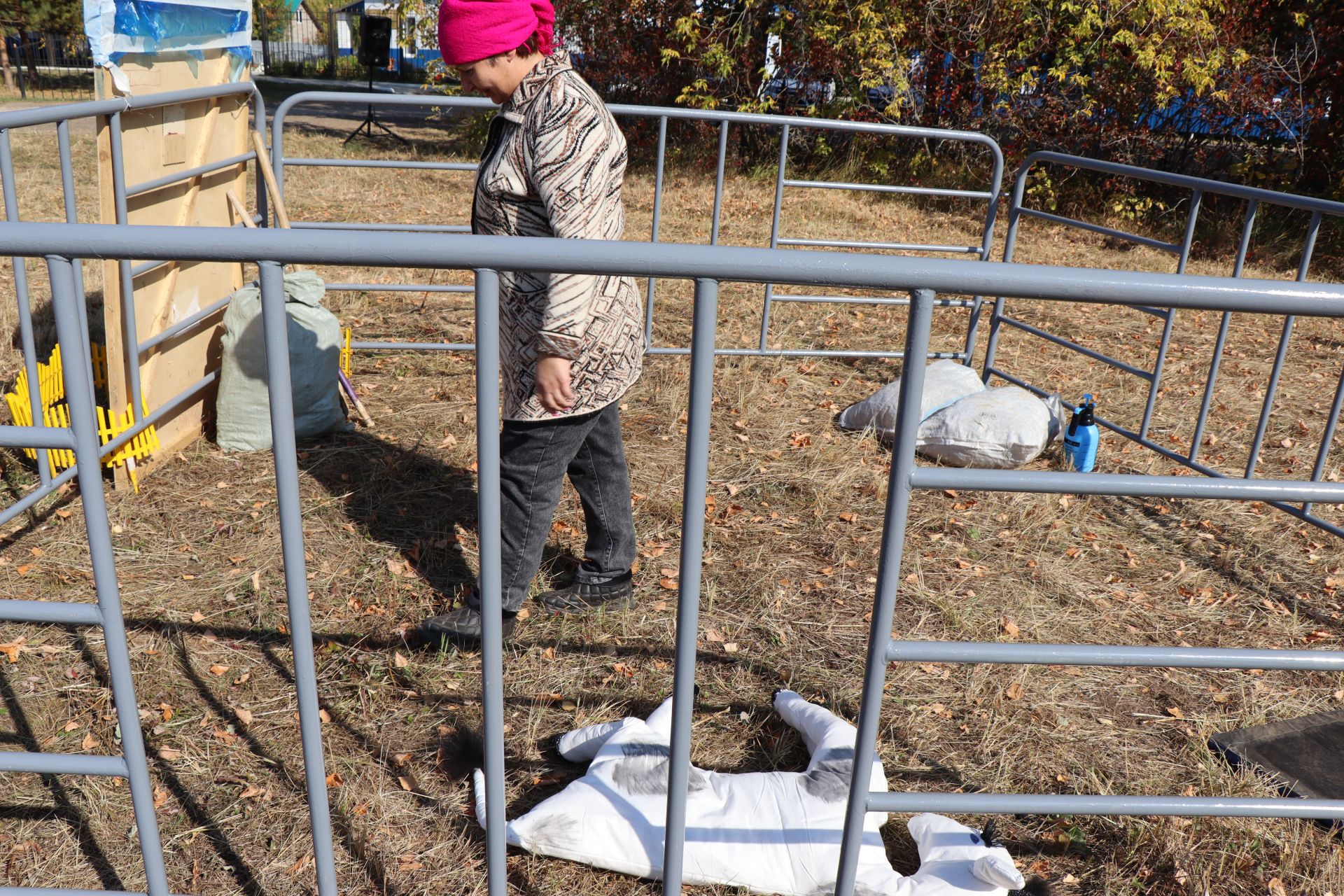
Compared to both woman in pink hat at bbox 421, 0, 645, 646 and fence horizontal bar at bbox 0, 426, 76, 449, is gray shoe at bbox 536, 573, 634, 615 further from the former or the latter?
fence horizontal bar at bbox 0, 426, 76, 449

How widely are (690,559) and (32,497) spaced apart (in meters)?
2.89

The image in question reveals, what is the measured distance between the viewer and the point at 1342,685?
10.4 ft

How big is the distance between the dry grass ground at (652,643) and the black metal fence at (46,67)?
1935 cm

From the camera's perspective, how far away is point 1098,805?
168 centimetres

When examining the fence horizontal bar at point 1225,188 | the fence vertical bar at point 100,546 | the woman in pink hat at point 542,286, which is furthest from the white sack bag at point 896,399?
the fence vertical bar at point 100,546

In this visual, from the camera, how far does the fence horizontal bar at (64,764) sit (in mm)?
1526

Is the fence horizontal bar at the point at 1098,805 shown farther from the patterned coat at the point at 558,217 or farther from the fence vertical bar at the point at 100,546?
the patterned coat at the point at 558,217

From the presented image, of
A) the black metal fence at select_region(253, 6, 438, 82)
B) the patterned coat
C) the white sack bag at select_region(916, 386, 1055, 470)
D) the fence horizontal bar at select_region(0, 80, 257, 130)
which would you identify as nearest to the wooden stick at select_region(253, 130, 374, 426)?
the fence horizontal bar at select_region(0, 80, 257, 130)

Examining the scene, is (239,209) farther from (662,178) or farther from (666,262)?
(666,262)

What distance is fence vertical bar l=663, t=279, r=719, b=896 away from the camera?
140 cm

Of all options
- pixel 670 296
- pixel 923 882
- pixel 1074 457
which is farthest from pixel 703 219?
pixel 923 882

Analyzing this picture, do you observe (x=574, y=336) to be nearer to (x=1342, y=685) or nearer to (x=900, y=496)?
(x=900, y=496)

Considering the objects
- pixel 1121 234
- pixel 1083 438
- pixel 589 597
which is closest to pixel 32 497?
pixel 589 597

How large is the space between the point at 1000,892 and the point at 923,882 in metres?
0.15
